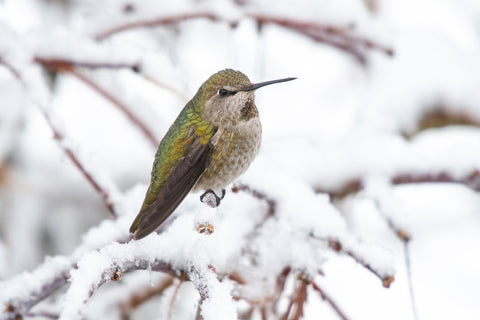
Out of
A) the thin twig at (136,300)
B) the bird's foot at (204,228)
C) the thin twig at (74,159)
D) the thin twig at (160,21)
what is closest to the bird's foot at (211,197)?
the thin twig at (74,159)

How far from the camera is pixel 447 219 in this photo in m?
3.19

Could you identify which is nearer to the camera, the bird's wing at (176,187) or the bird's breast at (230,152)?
the bird's wing at (176,187)

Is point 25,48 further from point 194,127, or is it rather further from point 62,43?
point 194,127

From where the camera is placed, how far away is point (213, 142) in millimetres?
1894

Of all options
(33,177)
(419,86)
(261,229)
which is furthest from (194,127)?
(33,177)

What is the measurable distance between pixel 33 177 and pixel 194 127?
1.95 m

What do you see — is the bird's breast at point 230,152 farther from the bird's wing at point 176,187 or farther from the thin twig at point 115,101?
the thin twig at point 115,101

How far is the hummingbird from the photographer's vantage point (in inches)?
72.1

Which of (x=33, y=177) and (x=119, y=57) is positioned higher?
(x=119, y=57)

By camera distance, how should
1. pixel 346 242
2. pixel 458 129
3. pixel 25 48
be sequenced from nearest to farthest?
pixel 346 242 → pixel 25 48 → pixel 458 129

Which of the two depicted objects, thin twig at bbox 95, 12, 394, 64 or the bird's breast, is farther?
thin twig at bbox 95, 12, 394, 64

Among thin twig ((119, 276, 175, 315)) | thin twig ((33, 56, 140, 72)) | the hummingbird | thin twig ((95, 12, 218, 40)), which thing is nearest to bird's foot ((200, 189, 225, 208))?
the hummingbird

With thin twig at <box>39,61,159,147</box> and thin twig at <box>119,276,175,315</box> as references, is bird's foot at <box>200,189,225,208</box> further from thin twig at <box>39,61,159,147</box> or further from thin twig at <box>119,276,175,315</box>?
thin twig at <box>119,276,175,315</box>

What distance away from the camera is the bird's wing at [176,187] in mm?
1580
